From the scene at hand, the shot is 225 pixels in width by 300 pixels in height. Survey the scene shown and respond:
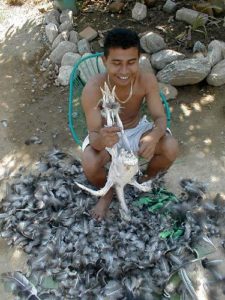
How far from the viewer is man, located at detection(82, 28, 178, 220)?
10.4 ft

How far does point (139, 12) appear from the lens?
5.63m

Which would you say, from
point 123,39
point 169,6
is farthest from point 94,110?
point 169,6

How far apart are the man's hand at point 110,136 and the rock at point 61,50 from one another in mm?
2642

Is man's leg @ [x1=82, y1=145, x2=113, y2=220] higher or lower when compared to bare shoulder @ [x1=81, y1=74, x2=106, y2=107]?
lower

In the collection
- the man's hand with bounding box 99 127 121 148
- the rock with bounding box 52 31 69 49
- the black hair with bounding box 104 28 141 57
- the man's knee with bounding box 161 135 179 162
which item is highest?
the black hair with bounding box 104 28 141 57

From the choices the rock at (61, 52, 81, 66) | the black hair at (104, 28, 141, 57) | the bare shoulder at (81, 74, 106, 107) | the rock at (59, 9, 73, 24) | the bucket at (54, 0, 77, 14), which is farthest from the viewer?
the bucket at (54, 0, 77, 14)

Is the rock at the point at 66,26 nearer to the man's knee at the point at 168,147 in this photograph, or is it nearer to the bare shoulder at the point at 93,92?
the bare shoulder at the point at 93,92

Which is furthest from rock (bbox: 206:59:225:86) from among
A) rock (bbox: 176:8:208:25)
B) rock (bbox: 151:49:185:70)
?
rock (bbox: 176:8:208:25)

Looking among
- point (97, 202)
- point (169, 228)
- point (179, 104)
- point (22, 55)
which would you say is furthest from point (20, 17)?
point (169, 228)

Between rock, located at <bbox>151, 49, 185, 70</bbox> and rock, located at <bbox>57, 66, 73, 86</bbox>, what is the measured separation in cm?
93

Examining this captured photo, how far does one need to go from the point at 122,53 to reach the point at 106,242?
4.59 ft

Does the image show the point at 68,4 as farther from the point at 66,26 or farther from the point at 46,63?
the point at 46,63

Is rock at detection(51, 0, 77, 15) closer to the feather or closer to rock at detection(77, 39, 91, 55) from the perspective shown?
rock at detection(77, 39, 91, 55)

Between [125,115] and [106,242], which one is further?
[125,115]
